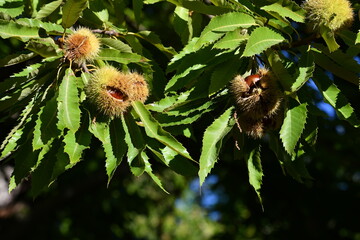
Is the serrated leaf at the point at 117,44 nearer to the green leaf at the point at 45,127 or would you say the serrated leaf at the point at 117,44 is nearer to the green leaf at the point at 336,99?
the green leaf at the point at 45,127

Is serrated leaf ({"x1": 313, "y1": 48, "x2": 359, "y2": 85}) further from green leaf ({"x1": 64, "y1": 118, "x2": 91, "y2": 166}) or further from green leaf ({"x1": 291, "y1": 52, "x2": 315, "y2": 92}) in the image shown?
green leaf ({"x1": 64, "y1": 118, "x2": 91, "y2": 166})

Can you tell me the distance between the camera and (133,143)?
5.30 feet

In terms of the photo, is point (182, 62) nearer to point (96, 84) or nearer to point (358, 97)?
point (96, 84)

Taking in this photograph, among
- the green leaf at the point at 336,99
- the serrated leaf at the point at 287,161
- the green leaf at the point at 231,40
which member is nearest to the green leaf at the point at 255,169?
the serrated leaf at the point at 287,161

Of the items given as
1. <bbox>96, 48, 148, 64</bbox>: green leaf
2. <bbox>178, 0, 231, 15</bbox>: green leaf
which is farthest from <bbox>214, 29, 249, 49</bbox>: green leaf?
<bbox>96, 48, 148, 64</bbox>: green leaf

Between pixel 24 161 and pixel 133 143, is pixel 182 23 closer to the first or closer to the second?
pixel 133 143

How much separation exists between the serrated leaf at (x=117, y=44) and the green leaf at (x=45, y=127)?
1.05 feet

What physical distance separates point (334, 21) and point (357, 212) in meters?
3.38

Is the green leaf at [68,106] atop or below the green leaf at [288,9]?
below

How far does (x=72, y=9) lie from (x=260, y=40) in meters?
0.63

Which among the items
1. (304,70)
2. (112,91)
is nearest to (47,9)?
(112,91)

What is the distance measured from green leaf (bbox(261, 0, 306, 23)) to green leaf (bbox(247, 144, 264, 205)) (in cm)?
49

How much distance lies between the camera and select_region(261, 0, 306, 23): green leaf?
5.12ft

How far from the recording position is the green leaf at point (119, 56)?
1.64m
